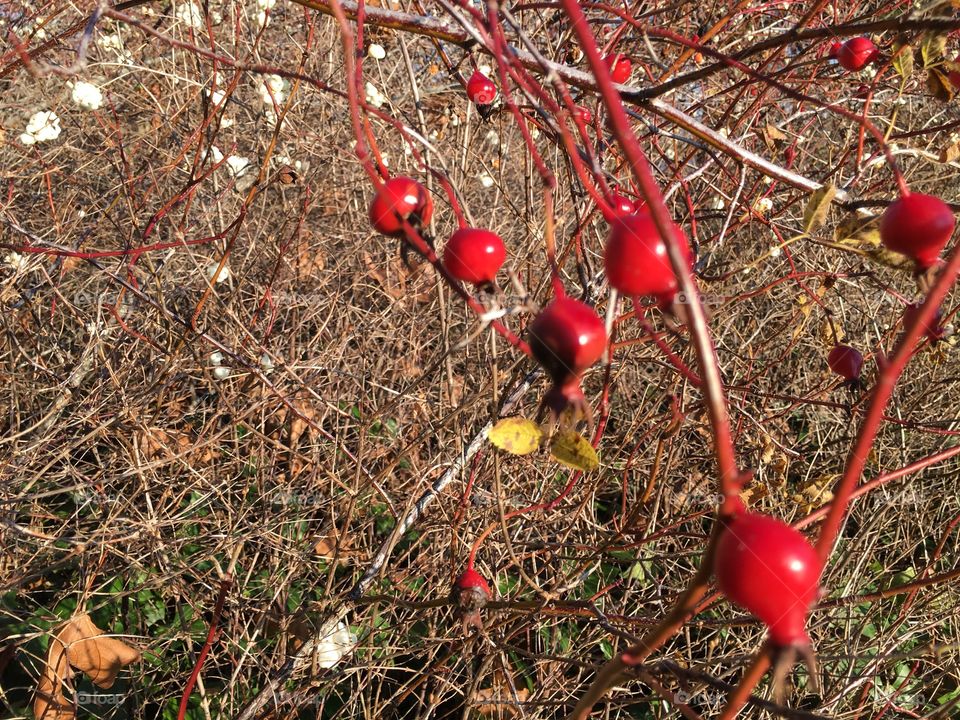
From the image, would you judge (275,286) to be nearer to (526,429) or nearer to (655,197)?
(526,429)

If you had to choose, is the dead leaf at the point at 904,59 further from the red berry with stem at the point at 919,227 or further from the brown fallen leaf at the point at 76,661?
the brown fallen leaf at the point at 76,661

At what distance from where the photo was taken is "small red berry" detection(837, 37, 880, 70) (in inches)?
45.8

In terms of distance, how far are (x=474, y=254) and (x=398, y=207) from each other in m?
0.08

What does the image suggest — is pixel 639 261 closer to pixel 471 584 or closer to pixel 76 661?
pixel 471 584

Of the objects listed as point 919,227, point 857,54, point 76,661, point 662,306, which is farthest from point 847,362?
point 76,661

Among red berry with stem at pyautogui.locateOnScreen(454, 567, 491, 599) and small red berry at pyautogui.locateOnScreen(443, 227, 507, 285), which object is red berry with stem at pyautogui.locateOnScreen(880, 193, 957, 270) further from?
red berry with stem at pyautogui.locateOnScreen(454, 567, 491, 599)

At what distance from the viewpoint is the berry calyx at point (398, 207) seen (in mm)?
638

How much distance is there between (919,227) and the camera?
1.88ft

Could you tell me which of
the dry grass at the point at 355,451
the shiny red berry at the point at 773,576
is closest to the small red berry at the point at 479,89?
the dry grass at the point at 355,451

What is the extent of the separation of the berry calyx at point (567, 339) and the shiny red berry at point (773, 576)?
A: 14cm

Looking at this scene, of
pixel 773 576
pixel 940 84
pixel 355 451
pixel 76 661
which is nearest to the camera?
pixel 773 576

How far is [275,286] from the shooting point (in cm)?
199

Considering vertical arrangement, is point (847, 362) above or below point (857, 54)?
below

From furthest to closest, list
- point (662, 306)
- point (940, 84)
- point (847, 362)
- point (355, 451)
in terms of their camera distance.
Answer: point (355, 451)
point (847, 362)
point (940, 84)
point (662, 306)
